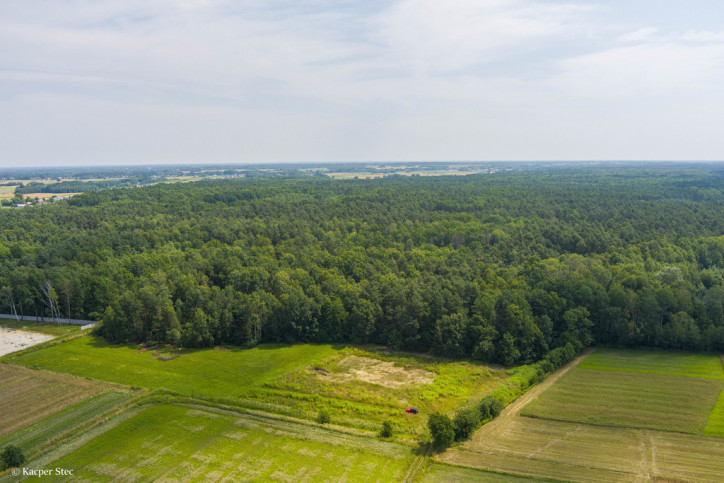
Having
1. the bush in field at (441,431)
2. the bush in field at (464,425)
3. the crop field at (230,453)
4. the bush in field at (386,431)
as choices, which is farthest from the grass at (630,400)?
the crop field at (230,453)

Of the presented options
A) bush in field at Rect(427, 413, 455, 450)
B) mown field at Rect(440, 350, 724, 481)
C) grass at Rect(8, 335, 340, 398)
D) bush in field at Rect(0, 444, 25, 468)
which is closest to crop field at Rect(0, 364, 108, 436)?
grass at Rect(8, 335, 340, 398)

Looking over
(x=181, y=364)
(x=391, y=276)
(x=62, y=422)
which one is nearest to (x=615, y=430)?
(x=391, y=276)

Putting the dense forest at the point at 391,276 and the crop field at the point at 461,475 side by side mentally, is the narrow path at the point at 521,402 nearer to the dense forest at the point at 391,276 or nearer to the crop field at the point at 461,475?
the dense forest at the point at 391,276

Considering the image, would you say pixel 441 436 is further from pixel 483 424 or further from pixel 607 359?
pixel 607 359

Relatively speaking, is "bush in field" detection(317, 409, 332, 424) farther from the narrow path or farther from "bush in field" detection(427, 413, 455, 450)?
the narrow path

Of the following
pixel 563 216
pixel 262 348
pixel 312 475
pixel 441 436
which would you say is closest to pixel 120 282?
pixel 262 348

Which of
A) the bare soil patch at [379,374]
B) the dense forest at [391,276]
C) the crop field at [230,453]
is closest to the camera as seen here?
the crop field at [230,453]
